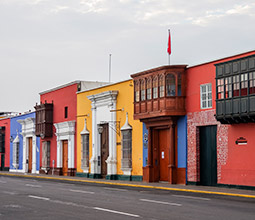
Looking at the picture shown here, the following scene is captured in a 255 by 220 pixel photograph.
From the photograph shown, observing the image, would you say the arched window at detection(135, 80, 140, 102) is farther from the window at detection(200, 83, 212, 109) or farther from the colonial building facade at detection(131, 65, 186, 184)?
the window at detection(200, 83, 212, 109)

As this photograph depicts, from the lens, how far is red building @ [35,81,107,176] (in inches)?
1673

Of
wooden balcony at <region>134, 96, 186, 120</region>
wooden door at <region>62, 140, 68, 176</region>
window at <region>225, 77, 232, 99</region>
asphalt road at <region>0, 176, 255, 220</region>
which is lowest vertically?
asphalt road at <region>0, 176, 255, 220</region>

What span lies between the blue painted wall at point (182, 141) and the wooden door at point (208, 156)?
3.59 feet

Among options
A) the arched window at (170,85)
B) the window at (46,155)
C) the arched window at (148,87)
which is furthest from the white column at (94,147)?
the arched window at (170,85)

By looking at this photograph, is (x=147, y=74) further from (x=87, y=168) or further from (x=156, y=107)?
(x=87, y=168)

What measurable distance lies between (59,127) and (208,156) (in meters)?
20.0

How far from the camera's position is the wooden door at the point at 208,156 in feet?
88.7

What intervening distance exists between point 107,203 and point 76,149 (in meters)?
24.8

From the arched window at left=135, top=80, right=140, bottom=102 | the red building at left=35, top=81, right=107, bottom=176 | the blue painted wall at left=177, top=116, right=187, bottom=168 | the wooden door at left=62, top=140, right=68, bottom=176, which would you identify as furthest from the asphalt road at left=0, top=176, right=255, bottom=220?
the wooden door at left=62, top=140, right=68, bottom=176

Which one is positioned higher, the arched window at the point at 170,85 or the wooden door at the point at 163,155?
the arched window at the point at 170,85

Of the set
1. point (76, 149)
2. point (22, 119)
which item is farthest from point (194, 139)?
point (22, 119)

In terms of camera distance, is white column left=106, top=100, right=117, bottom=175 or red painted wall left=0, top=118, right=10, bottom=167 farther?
red painted wall left=0, top=118, right=10, bottom=167

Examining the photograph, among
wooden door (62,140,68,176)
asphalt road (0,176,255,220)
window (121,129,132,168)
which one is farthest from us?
wooden door (62,140,68,176)

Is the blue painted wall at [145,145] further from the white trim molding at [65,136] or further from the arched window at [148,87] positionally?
the white trim molding at [65,136]
